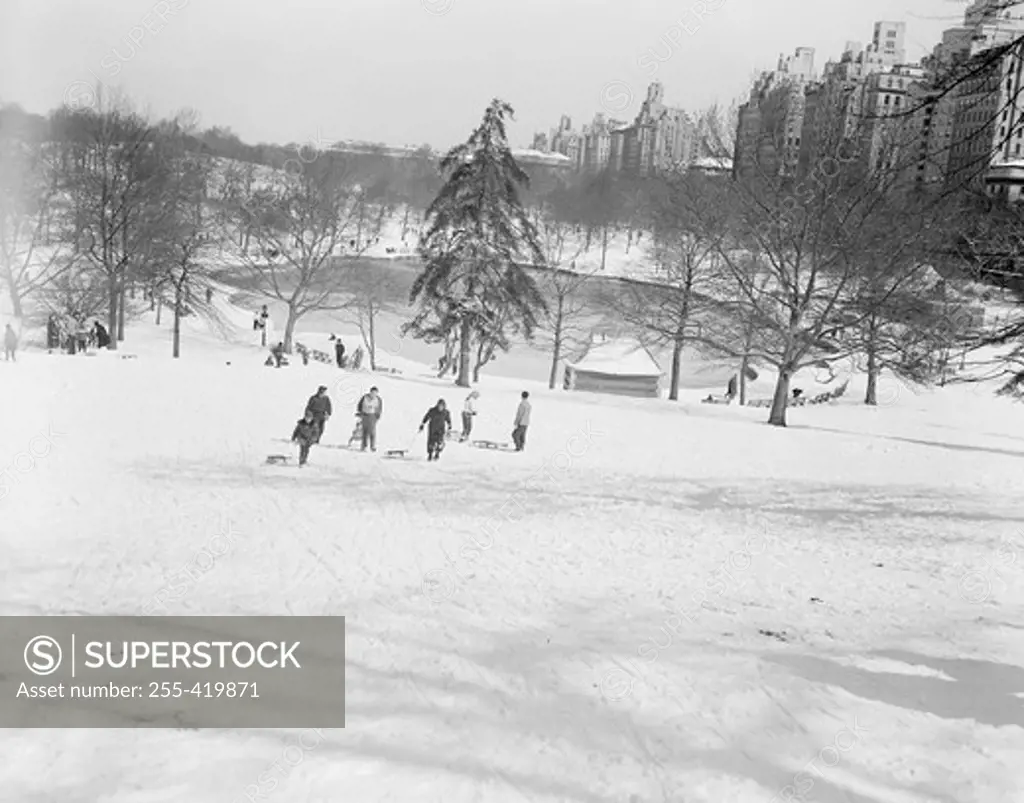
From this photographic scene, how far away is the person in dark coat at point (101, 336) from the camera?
28656 mm

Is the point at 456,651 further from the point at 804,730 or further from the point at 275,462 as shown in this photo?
the point at 275,462

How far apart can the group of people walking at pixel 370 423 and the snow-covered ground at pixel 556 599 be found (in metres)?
0.42

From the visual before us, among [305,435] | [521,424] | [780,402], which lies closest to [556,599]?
[305,435]

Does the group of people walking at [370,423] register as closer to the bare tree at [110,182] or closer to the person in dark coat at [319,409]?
the person in dark coat at [319,409]

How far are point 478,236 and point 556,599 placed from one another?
67.0ft

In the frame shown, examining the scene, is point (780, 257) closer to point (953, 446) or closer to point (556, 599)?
point (953, 446)

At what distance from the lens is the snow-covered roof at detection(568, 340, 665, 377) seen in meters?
36.4

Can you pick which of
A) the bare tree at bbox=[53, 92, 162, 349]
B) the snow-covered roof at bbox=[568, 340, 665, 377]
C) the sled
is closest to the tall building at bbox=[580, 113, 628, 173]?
the snow-covered roof at bbox=[568, 340, 665, 377]

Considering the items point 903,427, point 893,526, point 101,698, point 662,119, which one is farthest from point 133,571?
point 662,119

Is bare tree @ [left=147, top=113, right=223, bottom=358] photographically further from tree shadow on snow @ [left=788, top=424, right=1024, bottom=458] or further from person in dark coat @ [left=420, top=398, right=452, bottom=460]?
tree shadow on snow @ [left=788, top=424, right=1024, bottom=458]

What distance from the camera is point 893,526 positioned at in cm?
1243

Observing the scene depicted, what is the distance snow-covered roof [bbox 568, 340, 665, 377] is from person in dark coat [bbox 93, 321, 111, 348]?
17954 millimetres

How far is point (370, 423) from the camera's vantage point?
16.1m

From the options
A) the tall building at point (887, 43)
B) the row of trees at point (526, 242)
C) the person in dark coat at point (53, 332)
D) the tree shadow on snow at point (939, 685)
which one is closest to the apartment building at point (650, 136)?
the tall building at point (887, 43)
